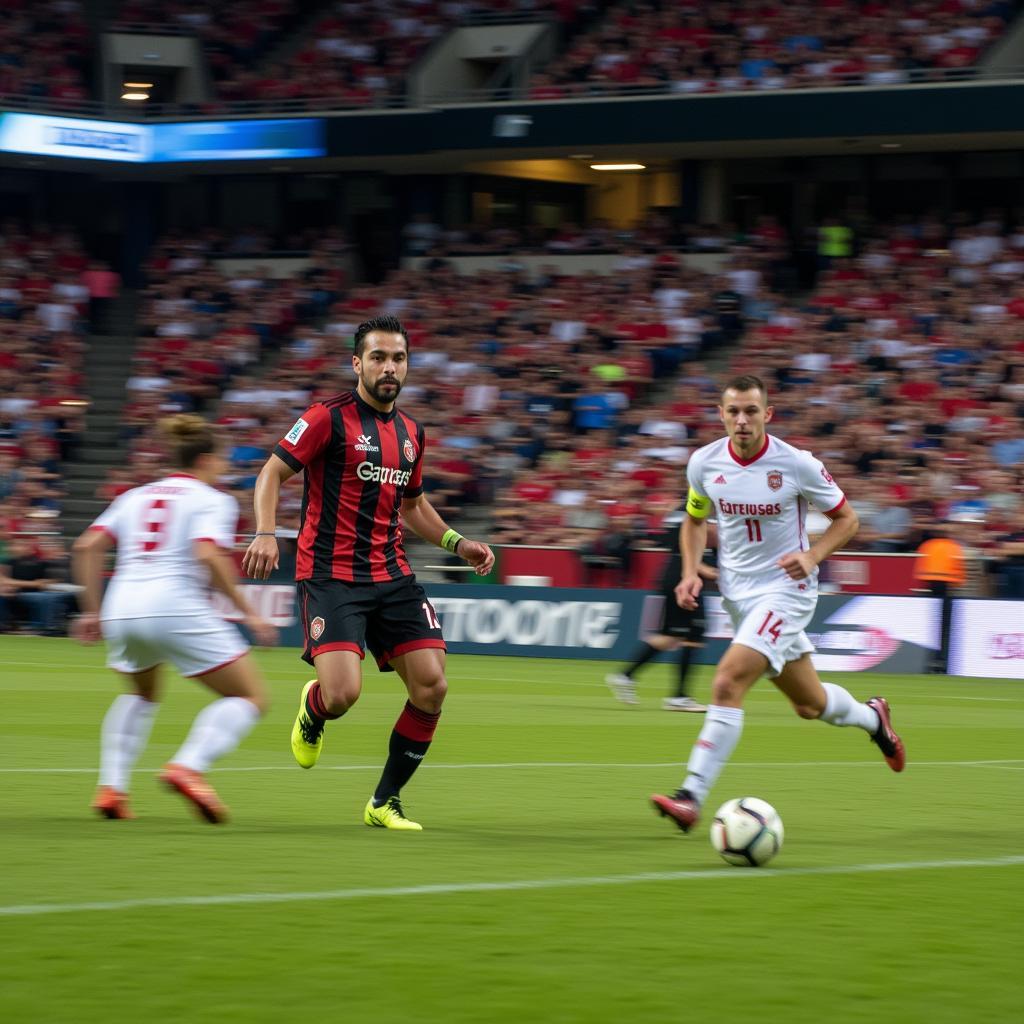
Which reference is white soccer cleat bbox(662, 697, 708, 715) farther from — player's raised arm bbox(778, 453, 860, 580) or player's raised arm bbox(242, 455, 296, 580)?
player's raised arm bbox(242, 455, 296, 580)

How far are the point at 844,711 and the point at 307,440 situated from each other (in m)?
3.05

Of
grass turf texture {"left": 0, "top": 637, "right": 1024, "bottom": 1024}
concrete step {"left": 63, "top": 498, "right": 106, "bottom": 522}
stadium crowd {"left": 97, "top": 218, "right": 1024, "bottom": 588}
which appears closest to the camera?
grass turf texture {"left": 0, "top": 637, "right": 1024, "bottom": 1024}

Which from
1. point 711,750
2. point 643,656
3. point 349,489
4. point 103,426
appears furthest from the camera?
point 103,426

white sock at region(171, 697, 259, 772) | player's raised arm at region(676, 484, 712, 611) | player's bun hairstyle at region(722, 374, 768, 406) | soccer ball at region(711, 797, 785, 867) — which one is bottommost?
soccer ball at region(711, 797, 785, 867)

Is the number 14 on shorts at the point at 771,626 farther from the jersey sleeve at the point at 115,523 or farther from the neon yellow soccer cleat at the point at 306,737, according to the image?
the jersey sleeve at the point at 115,523

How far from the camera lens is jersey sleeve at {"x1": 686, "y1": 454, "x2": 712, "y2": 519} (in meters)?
9.64

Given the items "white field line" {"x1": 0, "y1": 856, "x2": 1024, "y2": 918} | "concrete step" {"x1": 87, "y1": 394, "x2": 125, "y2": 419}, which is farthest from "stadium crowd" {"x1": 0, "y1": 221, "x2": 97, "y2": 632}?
"white field line" {"x1": 0, "y1": 856, "x2": 1024, "y2": 918}

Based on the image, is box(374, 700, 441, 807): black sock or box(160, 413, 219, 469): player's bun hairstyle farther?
box(374, 700, 441, 807): black sock

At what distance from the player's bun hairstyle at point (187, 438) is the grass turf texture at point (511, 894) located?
166 cm

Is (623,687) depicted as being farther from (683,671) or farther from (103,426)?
(103,426)

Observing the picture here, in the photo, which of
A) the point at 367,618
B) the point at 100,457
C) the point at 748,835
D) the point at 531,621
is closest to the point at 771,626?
the point at 748,835

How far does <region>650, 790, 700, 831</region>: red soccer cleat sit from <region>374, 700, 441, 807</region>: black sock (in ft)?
3.65

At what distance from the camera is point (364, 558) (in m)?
9.10

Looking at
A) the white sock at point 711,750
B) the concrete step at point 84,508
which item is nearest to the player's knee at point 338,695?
the white sock at point 711,750
